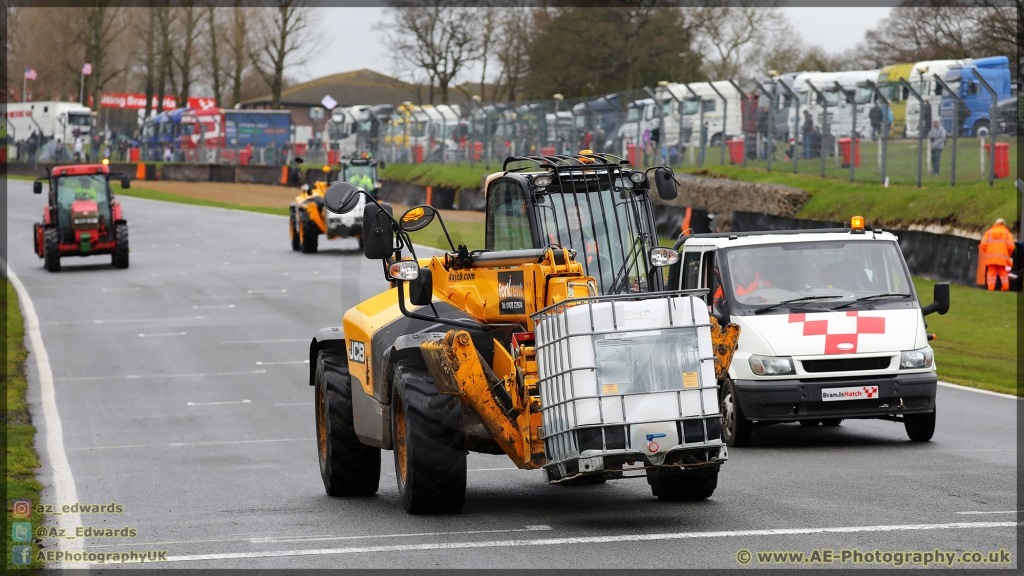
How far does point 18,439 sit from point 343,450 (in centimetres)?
551

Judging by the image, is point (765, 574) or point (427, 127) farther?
point (427, 127)

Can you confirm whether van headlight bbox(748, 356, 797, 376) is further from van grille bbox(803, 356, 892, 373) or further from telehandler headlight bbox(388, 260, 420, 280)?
telehandler headlight bbox(388, 260, 420, 280)

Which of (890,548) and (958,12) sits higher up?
(958,12)

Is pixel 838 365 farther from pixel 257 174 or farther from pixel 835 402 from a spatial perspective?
pixel 257 174

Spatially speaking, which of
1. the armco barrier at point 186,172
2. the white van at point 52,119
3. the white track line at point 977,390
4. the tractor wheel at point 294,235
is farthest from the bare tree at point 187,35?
the white track line at point 977,390

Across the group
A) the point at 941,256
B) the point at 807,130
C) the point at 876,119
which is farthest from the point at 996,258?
the point at 807,130

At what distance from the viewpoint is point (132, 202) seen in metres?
61.8

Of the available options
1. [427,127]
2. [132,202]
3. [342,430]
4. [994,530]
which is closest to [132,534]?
[342,430]

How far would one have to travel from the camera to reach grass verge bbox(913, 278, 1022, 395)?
60.5ft

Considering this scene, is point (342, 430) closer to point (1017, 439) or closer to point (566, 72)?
point (1017, 439)

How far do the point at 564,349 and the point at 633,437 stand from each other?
0.63m

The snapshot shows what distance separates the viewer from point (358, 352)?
10.3 meters

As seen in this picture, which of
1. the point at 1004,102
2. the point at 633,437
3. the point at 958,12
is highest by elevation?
the point at 958,12

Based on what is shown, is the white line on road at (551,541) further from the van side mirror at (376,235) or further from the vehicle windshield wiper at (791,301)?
the vehicle windshield wiper at (791,301)
